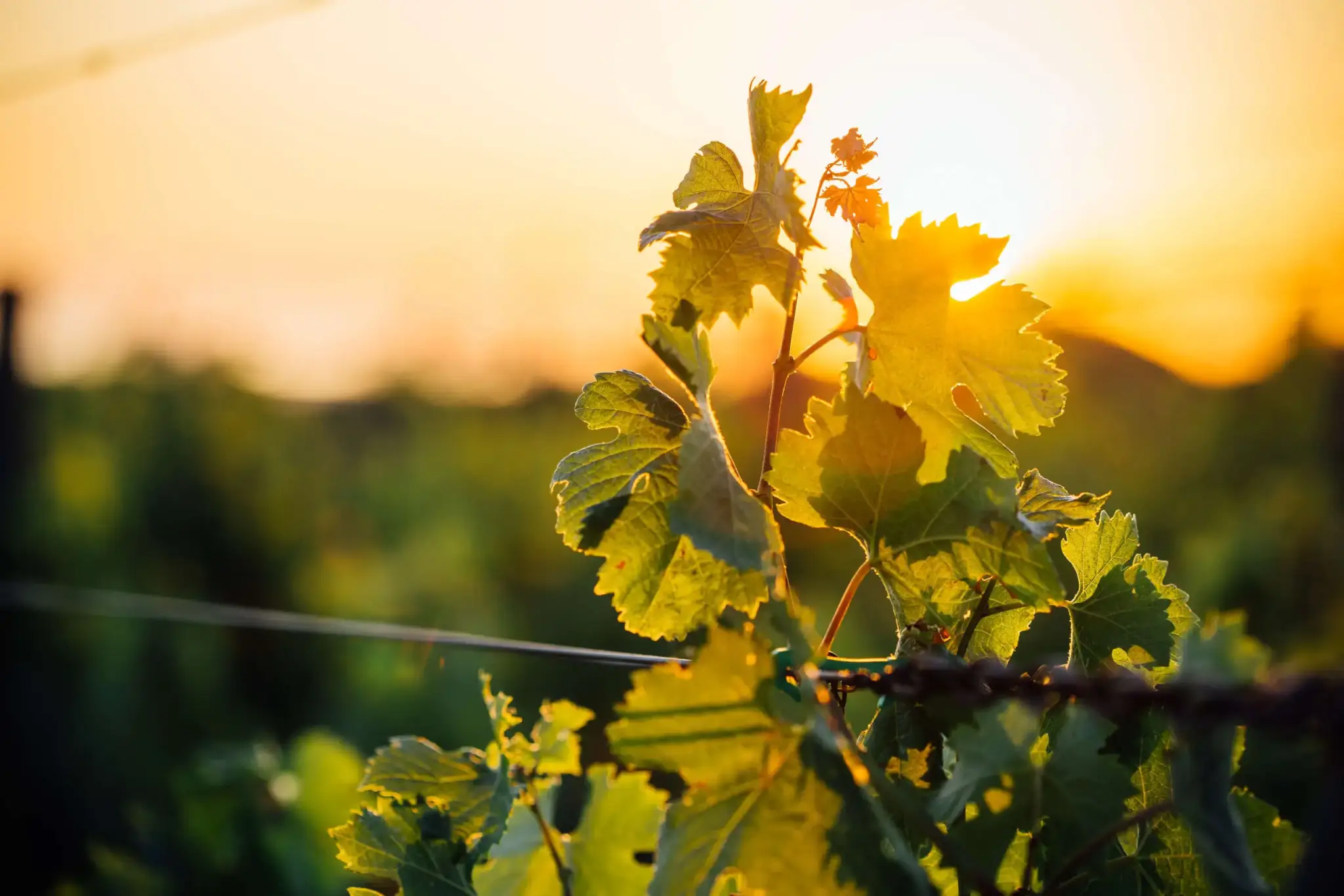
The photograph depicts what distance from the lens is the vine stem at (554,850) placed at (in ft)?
2.59

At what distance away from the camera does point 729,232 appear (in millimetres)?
724

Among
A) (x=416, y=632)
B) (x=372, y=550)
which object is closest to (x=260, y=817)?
(x=416, y=632)

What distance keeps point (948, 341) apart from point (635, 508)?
0.24 metres

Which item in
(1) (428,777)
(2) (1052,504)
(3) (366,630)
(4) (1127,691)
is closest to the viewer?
(4) (1127,691)

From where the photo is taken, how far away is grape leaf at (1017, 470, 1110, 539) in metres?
0.66

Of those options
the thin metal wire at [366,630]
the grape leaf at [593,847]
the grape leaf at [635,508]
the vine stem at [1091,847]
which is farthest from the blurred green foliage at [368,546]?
the vine stem at [1091,847]

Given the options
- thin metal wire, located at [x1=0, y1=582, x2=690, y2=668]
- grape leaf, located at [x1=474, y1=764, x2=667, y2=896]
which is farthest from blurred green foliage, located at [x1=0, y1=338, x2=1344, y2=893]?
grape leaf, located at [x1=474, y1=764, x2=667, y2=896]

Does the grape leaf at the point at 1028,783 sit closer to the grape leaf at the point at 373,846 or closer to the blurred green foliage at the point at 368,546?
the grape leaf at the point at 373,846

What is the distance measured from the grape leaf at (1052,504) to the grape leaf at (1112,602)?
1.3 inches

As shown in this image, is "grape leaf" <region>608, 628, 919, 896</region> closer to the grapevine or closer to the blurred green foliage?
the grapevine

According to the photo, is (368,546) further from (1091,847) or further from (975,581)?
(1091,847)

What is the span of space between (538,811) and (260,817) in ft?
6.62

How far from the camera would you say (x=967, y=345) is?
2.30ft

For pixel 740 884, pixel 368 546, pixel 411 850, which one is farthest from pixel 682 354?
pixel 368 546
